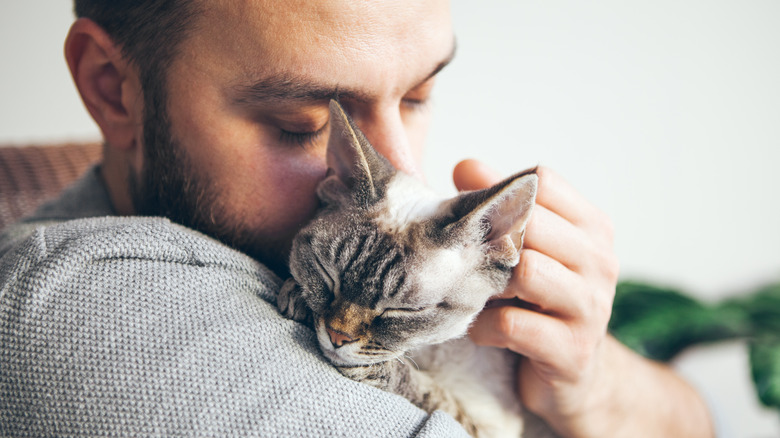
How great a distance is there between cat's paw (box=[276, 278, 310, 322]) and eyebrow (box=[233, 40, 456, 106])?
1.40ft

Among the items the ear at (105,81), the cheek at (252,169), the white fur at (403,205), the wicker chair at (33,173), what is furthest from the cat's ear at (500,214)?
the wicker chair at (33,173)

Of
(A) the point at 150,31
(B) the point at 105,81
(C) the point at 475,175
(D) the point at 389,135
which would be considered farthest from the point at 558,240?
(B) the point at 105,81

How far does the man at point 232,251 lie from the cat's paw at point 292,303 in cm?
3

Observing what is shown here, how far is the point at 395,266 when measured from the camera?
110 centimetres

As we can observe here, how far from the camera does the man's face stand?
3.71ft

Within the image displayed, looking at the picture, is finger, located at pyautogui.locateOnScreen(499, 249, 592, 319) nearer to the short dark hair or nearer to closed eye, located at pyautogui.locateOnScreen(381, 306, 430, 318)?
closed eye, located at pyautogui.locateOnScreen(381, 306, 430, 318)

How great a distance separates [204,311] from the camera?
34.9 inches

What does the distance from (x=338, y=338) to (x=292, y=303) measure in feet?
0.47

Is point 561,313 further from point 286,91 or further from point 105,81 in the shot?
point 105,81

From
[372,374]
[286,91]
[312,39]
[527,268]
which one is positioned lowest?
[372,374]

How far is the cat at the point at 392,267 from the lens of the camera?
1051 millimetres

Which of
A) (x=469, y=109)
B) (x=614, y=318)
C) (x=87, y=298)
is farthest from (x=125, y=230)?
(x=469, y=109)

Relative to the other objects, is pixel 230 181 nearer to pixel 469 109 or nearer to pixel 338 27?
pixel 338 27

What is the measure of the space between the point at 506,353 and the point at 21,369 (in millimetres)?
1075
